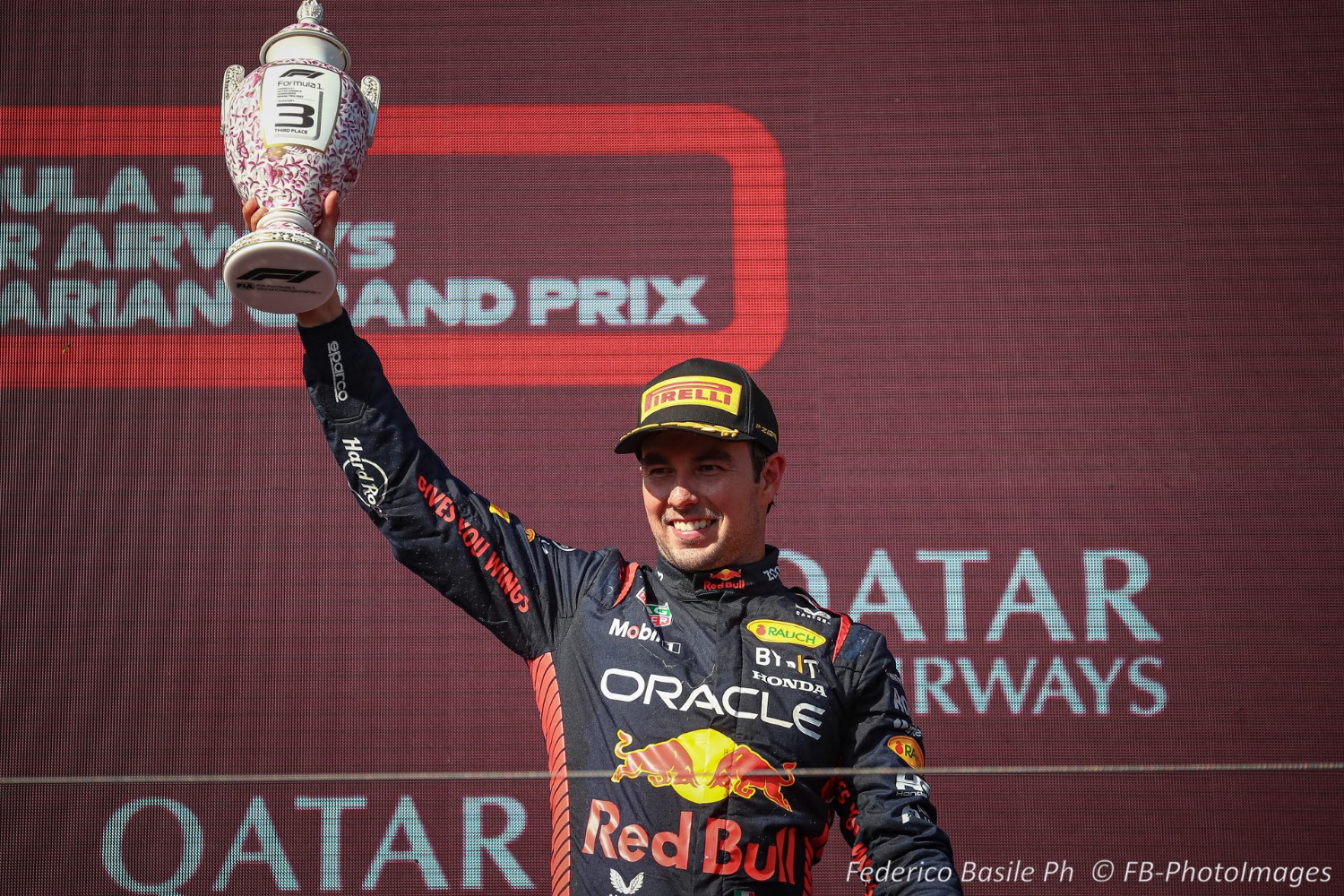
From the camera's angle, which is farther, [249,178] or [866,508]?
[866,508]

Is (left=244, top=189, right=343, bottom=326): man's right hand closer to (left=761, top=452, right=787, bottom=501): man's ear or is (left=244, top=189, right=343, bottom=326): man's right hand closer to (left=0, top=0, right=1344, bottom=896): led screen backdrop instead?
(left=761, top=452, right=787, bottom=501): man's ear

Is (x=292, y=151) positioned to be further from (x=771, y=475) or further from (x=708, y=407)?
(x=771, y=475)

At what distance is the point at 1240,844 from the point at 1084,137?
1297mm

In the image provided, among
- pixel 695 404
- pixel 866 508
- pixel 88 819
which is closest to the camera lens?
pixel 695 404

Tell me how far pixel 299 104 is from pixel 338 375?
32 cm

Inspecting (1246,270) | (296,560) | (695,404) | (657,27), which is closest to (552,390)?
(296,560)

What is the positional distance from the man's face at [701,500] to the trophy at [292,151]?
0.38m

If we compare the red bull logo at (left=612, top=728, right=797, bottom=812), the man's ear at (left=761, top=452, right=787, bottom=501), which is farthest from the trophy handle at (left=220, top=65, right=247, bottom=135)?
the red bull logo at (left=612, top=728, right=797, bottom=812)

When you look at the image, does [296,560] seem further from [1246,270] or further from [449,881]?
[1246,270]

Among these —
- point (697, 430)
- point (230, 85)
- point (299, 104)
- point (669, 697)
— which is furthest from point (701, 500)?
point (230, 85)

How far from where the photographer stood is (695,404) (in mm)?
1324

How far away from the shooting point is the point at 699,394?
1.34 meters

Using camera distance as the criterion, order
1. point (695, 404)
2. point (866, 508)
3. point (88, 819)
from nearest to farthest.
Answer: point (695, 404)
point (88, 819)
point (866, 508)

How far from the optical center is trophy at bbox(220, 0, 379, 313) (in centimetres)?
120
